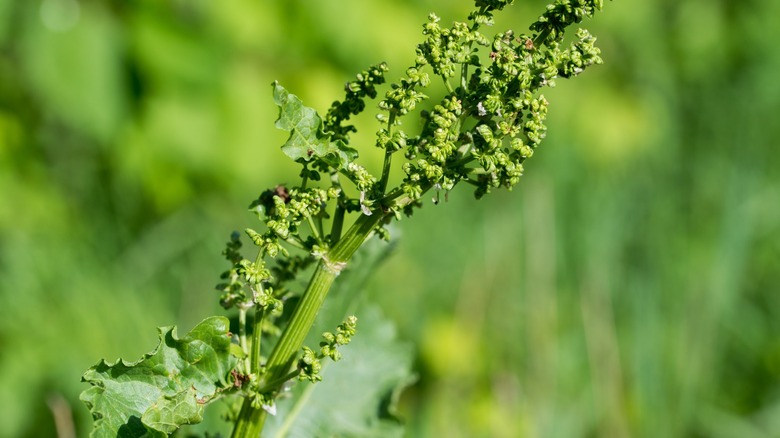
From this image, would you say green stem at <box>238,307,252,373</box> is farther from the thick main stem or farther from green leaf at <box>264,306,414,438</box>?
green leaf at <box>264,306,414,438</box>

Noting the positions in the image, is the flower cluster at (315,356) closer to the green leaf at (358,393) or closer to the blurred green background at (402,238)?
the green leaf at (358,393)

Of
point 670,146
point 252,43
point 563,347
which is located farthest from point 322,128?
point 670,146

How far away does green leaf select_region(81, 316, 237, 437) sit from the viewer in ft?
3.76

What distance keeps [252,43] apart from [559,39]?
2.89 meters

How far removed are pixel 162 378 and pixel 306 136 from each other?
34 cm

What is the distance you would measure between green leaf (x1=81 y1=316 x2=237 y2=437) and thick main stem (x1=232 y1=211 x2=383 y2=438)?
58mm

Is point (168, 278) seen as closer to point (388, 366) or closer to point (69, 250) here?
point (69, 250)

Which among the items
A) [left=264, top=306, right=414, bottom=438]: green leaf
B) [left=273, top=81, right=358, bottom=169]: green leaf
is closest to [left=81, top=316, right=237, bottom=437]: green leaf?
[left=273, top=81, right=358, bottom=169]: green leaf

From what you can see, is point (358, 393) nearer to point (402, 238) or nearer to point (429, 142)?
point (429, 142)

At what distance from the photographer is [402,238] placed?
3490 millimetres

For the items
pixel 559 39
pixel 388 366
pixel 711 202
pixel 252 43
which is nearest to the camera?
pixel 559 39

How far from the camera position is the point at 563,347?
4105mm

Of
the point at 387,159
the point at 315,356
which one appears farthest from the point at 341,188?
the point at 315,356

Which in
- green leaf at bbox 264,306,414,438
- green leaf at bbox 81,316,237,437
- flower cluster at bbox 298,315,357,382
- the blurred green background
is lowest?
green leaf at bbox 81,316,237,437
